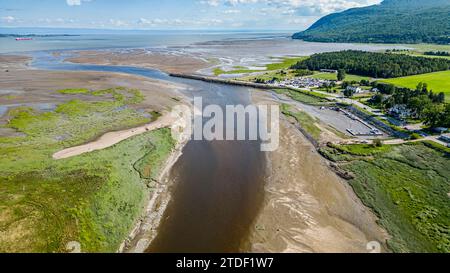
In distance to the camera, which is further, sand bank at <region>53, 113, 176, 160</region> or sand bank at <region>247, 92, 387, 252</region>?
sand bank at <region>53, 113, 176, 160</region>

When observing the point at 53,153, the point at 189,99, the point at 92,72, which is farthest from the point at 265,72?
the point at 53,153

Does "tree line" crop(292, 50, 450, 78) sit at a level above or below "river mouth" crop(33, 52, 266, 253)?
above

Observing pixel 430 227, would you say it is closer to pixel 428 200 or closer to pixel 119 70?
pixel 428 200

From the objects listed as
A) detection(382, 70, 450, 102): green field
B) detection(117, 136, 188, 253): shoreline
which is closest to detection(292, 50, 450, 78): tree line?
detection(382, 70, 450, 102): green field

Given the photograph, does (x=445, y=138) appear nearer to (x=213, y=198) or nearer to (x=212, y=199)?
(x=213, y=198)

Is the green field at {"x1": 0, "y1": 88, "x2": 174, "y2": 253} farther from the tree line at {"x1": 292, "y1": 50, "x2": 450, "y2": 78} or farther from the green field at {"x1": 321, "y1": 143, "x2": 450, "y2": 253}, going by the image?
the tree line at {"x1": 292, "y1": 50, "x2": 450, "y2": 78}

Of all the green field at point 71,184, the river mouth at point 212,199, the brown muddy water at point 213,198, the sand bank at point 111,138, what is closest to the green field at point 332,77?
the brown muddy water at point 213,198
